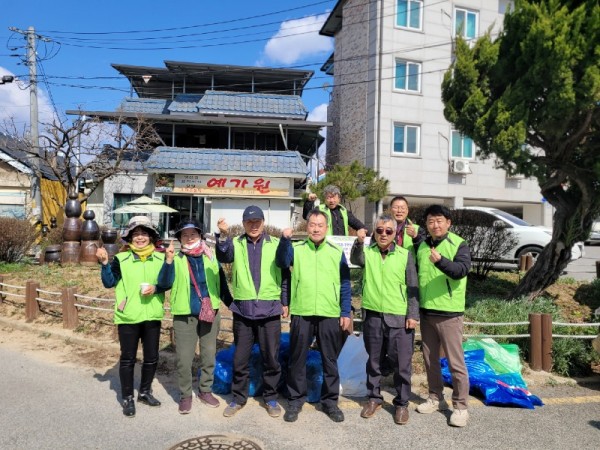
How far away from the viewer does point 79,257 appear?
1036 centimetres

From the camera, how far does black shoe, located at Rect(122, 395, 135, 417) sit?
395 centimetres

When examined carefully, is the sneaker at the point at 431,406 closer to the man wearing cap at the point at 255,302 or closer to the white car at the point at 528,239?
the man wearing cap at the point at 255,302

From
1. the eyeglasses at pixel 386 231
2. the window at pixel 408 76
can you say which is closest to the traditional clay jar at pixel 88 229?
the eyeglasses at pixel 386 231

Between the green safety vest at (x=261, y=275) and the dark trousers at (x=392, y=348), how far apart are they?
2.87 ft

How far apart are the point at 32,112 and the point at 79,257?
952 cm

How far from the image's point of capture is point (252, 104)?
22500 millimetres

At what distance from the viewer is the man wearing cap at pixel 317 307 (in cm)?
386

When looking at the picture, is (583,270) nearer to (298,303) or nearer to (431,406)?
(431,406)

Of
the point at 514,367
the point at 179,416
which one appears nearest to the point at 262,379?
the point at 179,416

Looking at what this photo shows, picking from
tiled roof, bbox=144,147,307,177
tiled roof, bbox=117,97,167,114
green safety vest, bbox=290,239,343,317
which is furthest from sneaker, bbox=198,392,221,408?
tiled roof, bbox=117,97,167,114

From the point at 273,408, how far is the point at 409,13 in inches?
804

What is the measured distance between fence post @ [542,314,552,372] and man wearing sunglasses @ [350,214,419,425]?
220 centimetres

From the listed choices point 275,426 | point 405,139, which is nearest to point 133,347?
point 275,426

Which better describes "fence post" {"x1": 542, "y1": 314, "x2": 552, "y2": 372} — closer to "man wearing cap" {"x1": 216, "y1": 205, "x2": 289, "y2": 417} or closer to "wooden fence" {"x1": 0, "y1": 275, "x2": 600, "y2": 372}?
"wooden fence" {"x1": 0, "y1": 275, "x2": 600, "y2": 372}
